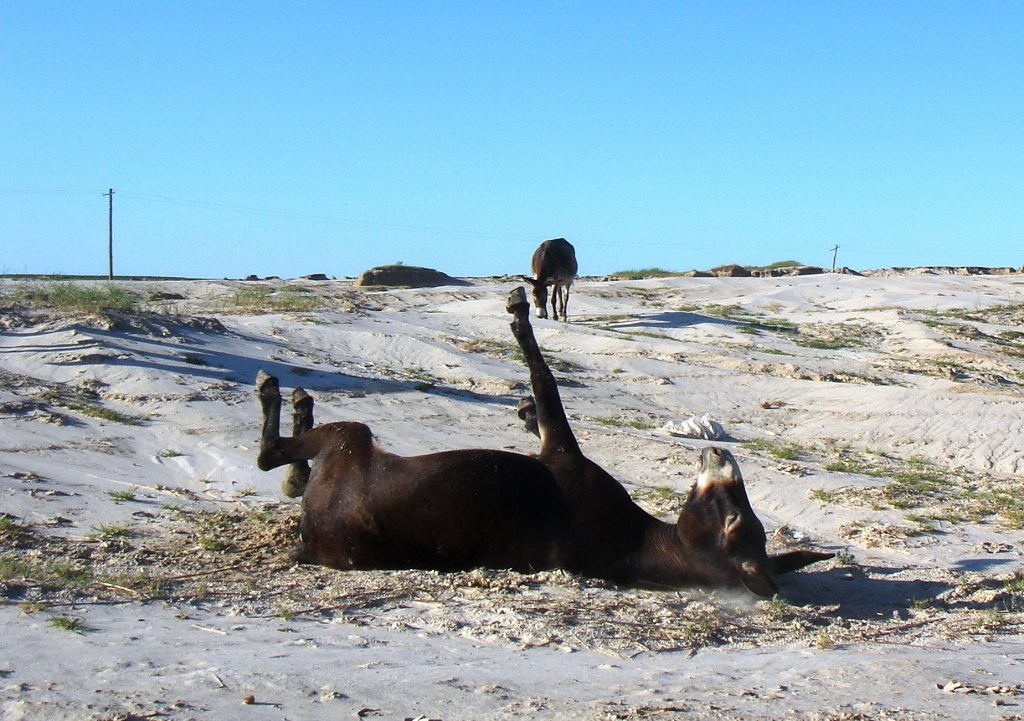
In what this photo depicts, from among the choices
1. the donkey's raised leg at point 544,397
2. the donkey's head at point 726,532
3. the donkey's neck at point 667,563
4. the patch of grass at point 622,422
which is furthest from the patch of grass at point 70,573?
the patch of grass at point 622,422

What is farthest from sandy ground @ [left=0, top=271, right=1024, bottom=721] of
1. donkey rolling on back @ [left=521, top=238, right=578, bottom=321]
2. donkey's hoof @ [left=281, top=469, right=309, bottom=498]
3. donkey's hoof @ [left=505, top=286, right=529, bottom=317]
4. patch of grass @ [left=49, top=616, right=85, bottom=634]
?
donkey rolling on back @ [left=521, top=238, right=578, bottom=321]

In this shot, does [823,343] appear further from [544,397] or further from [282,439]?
[282,439]

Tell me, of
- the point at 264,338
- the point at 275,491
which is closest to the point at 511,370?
the point at 264,338

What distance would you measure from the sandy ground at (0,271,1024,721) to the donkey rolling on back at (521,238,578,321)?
3.86m

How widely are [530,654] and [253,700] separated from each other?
3.91 feet

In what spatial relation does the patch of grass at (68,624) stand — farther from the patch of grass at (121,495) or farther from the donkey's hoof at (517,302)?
the donkey's hoof at (517,302)

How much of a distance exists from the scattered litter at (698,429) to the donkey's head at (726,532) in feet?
17.7

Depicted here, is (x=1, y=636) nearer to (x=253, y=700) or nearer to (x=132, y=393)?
(x=253, y=700)

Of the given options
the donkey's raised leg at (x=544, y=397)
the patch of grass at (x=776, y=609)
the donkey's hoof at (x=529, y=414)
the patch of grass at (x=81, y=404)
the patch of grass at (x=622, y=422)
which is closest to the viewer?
the patch of grass at (x=776, y=609)

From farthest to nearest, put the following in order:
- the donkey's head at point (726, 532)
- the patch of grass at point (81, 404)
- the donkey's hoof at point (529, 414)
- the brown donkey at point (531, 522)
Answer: the patch of grass at point (81, 404)
the donkey's hoof at point (529, 414)
the brown donkey at point (531, 522)
the donkey's head at point (726, 532)

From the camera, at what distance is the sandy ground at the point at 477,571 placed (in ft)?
13.3

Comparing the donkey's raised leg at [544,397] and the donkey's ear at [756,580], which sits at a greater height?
the donkey's raised leg at [544,397]

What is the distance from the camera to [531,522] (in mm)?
5918

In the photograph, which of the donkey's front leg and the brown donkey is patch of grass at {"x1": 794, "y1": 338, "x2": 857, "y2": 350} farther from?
the brown donkey
